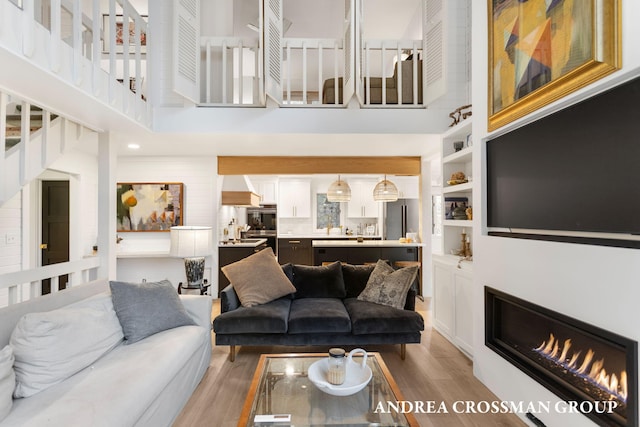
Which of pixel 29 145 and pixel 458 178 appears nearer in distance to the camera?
pixel 29 145

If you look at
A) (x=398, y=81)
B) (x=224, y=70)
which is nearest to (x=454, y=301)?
(x=398, y=81)

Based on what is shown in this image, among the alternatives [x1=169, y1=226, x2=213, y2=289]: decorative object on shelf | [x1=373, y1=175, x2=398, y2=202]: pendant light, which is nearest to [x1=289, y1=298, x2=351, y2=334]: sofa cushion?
[x1=169, y1=226, x2=213, y2=289]: decorative object on shelf

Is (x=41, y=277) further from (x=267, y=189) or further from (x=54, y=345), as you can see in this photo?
(x=267, y=189)

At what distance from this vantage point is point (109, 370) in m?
1.86

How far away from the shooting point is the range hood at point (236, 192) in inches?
223

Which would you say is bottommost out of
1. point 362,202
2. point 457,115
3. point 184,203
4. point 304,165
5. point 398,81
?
point 184,203

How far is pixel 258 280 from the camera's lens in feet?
11.2

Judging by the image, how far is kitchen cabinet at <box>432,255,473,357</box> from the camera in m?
3.07

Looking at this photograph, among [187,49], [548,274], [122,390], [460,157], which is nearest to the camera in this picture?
[122,390]

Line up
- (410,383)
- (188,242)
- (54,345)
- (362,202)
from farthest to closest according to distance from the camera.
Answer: (362,202)
(188,242)
(410,383)
(54,345)

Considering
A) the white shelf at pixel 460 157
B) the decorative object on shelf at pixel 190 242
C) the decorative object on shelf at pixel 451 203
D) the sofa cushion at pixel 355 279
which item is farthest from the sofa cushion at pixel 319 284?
the white shelf at pixel 460 157

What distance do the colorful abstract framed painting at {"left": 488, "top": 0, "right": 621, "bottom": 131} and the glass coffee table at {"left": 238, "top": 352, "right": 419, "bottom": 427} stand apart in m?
1.91

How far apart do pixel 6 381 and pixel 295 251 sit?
6.60 m

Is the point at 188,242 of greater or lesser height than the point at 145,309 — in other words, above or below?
above
